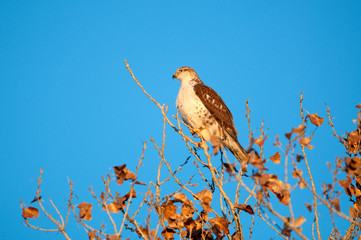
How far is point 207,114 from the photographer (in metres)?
6.74

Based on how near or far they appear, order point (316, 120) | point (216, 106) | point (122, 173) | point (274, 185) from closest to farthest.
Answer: point (274, 185)
point (122, 173)
point (316, 120)
point (216, 106)

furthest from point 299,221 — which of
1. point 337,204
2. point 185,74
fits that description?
point 185,74

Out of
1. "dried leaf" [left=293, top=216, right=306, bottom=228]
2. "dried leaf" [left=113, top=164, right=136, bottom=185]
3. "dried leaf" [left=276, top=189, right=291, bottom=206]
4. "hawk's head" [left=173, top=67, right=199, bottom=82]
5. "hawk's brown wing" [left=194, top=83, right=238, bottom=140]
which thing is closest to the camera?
"dried leaf" [left=293, top=216, right=306, bottom=228]

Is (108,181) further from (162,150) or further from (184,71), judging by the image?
(184,71)

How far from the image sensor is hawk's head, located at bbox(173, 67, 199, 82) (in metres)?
7.77

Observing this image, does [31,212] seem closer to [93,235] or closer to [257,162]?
[93,235]

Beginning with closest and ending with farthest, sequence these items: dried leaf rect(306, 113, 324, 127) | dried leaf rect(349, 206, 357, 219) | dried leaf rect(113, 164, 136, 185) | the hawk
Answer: dried leaf rect(113, 164, 136, 185), dried leaf rect(349, 206, 357, 219), dried leaf rect(306, 113, 324, 127), the hawk

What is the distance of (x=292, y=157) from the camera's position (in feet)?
7.89

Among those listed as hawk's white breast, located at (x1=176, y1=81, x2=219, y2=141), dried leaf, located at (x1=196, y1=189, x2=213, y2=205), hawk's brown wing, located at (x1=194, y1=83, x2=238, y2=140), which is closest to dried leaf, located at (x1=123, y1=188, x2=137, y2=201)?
dried leaf, located at (x1=196, y1=189, x2=213, y2=205)

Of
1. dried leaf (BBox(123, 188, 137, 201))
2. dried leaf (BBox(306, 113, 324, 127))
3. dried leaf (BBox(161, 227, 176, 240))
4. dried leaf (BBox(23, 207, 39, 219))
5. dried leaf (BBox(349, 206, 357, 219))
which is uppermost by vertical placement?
dried leaf (BBox(23, 207, 39, 219))

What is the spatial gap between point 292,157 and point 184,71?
225 inches

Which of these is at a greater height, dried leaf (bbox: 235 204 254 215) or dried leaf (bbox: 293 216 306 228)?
dried leaf (bbox: 235 204 254 215)

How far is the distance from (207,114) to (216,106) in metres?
0.33

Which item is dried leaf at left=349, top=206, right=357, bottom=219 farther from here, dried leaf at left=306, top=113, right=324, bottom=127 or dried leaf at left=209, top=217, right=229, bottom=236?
dried leaf at left=209, top=217, right=229, bottom=236
